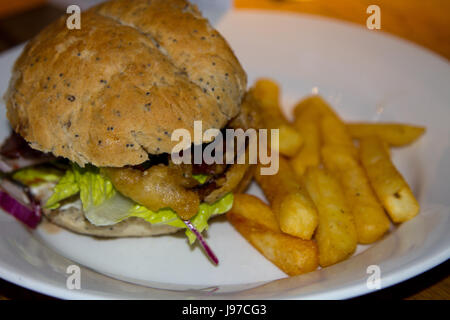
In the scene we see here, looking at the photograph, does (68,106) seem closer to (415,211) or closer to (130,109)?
(130,109)

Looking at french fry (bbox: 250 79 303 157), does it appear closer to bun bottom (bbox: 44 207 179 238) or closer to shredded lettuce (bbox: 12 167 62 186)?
bun bottom (bbox: 44 207 179 238)

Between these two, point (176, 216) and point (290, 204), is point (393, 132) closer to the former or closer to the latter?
point (290, 204)

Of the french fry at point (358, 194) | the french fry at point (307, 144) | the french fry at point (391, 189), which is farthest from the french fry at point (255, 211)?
the french fry at point (391, 189)

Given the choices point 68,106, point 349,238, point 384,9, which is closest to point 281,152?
point 349,238

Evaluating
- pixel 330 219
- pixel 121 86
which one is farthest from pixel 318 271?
pixel 121 86

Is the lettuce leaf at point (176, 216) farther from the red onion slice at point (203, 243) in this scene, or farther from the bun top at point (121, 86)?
the bun top at point (121, 86)
